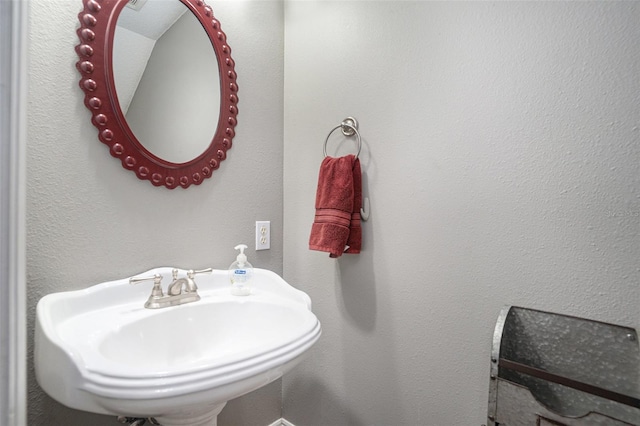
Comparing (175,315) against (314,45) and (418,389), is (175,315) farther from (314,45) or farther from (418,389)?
(314,45)

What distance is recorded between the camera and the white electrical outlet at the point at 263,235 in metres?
1.31

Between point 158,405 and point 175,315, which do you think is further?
point 175,315

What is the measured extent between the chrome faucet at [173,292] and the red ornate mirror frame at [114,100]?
311 millimetres

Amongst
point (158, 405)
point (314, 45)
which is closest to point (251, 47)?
point (314, 45)

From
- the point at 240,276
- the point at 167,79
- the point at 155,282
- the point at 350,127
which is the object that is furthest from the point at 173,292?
the point at 350,127

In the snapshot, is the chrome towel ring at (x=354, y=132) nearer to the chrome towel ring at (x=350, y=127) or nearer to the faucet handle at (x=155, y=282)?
the chrome towel ring at (x=350, y=127)

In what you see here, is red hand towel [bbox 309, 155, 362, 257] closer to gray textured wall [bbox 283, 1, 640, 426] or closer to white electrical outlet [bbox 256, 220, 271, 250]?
gray textured wall [bbox 283, 1, 640, 426]

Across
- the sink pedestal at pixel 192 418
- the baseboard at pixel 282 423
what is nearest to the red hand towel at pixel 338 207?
the sink pedestal at pixel 192 418

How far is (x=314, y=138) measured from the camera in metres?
1.29

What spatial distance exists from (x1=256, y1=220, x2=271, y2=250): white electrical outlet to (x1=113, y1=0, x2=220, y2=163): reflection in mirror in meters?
0.39

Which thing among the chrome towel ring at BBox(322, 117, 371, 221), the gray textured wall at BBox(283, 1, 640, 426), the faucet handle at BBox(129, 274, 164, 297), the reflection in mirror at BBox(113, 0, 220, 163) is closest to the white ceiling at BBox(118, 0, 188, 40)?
the reflection in mirror at BBox(113, 0, 220, 163)

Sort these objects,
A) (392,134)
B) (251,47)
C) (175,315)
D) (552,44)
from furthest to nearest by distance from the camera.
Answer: (251,47), (392,134), (175,315), (552,44)

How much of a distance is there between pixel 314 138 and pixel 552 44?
810mm

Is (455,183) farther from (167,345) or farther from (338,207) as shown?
(167,345)
